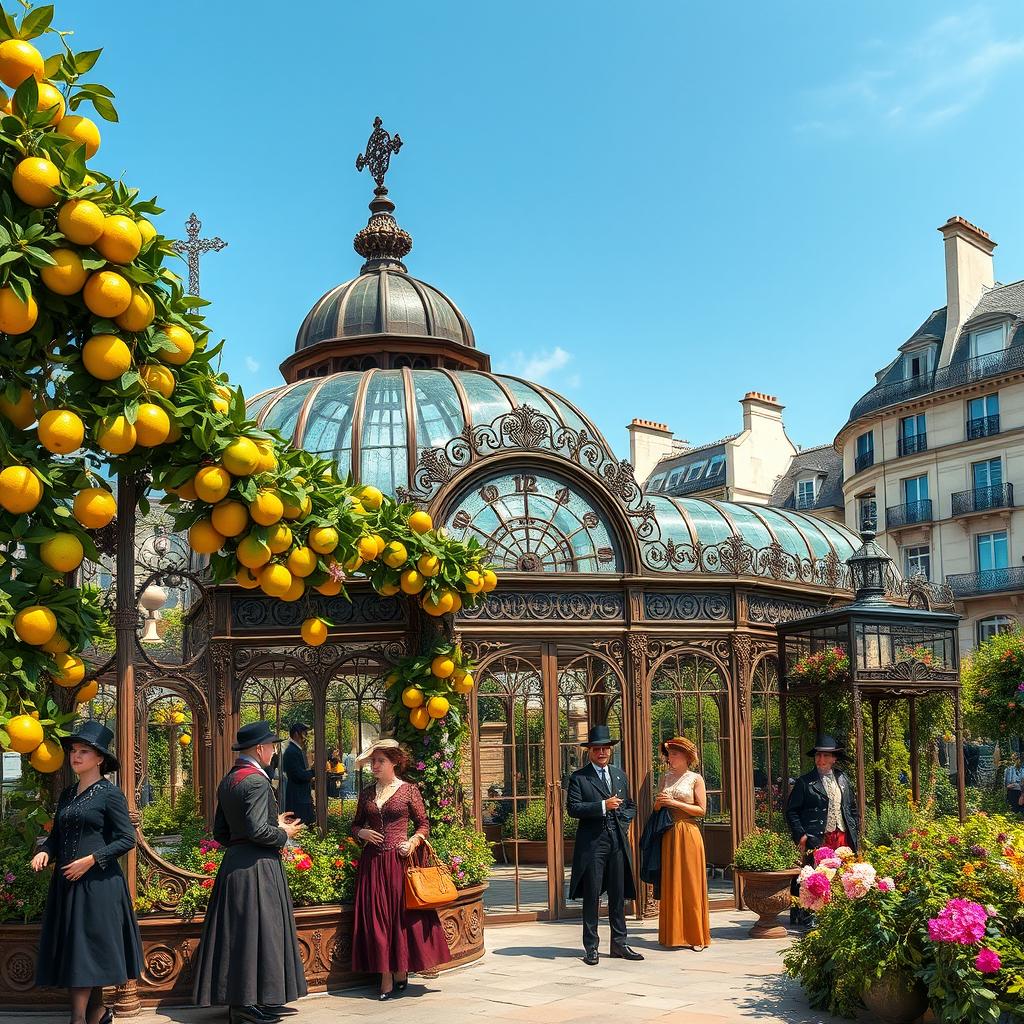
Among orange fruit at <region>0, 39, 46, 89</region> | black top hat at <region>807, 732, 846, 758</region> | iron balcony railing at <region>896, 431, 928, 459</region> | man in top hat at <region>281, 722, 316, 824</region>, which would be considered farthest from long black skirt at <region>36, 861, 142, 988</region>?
iron balcony railing at <region>896, 431, 928, 459</region>

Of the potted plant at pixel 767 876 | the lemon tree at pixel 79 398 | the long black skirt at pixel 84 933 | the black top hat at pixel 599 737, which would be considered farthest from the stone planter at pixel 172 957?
the potted plant at pixel 767 876

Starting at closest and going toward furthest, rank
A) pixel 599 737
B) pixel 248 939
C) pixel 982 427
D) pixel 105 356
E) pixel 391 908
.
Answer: pixel 105 356 → pixel 248 939 → pixel 391 908 → pixel 599 737 → pixel 982 427

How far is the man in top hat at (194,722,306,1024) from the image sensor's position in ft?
24.2

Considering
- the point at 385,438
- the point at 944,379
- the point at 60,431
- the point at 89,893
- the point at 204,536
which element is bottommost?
the point at 89,893

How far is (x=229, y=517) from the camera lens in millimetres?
7047

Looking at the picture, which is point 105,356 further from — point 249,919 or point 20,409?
point 249,919

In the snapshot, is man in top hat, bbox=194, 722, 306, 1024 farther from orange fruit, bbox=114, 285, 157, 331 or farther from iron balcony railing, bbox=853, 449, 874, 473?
iron balcony railing, bbox=853, 449, 874, 473

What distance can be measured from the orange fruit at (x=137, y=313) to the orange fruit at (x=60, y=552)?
1.08 meters

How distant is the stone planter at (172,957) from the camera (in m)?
7.96

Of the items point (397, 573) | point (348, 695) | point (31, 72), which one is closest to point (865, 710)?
point (348, 695)

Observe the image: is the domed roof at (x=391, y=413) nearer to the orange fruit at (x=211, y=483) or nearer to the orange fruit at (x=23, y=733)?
the orange fruit at (x=211, y=483)

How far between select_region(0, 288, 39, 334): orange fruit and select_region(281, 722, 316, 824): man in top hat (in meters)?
6.73

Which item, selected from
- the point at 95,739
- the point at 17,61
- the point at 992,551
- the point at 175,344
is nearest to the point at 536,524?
the point at 95,739

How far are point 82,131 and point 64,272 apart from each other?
2.50ft
